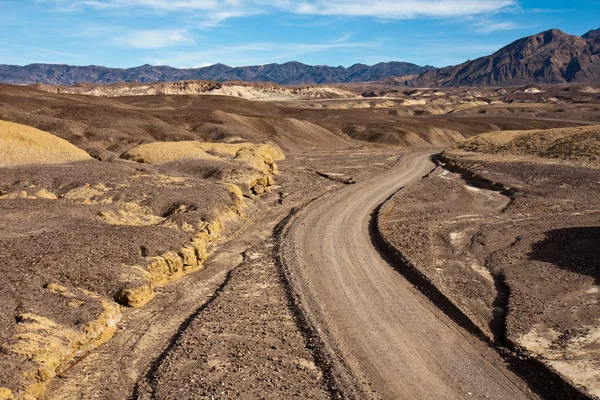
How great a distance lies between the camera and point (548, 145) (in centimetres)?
5816

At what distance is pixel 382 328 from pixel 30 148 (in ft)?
107

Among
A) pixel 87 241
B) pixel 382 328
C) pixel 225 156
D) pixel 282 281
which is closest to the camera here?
pixel 382 328

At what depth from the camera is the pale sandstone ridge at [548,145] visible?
51.2 m

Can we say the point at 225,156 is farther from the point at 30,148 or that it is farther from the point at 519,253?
the point at 519,253

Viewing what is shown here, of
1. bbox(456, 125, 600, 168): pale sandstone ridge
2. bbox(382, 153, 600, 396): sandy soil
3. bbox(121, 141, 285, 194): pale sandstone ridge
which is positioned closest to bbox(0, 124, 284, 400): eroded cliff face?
bbox(121, 141, 285, 194): pale sandstone ridge

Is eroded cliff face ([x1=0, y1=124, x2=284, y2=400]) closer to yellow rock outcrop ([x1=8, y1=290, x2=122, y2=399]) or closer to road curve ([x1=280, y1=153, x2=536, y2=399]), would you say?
yellow rock outcrop ([x1=8, y1=290, x2=122, y2=399])

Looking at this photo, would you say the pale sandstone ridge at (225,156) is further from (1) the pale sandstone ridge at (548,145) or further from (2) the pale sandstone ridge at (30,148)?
(1) the pale sandstone ridge at (548,145)

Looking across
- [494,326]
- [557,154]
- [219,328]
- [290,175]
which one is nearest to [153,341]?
[219,328]

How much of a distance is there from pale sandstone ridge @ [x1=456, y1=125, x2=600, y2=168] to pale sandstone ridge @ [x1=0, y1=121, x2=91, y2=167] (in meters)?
48.9

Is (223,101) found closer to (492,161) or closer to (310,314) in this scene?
(492,161)

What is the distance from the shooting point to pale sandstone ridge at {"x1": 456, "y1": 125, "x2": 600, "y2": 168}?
51.2m

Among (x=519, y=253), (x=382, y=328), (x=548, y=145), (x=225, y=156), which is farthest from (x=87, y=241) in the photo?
(x=548, y=145)

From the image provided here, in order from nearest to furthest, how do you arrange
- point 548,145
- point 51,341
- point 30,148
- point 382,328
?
point 51,341
point 382,328
point 30,148
point 548,145

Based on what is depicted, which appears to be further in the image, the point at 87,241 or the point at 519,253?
the point at 519,253
